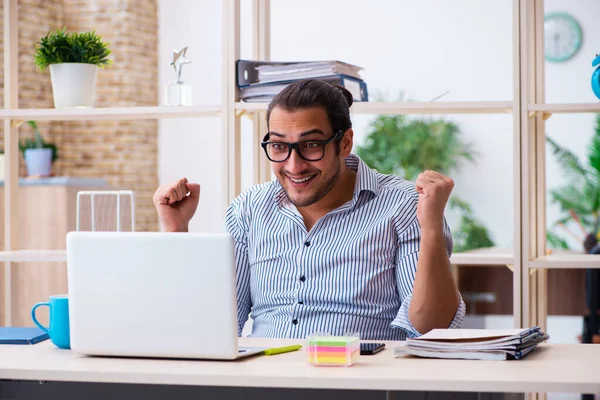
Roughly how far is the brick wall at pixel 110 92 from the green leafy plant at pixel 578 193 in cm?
350

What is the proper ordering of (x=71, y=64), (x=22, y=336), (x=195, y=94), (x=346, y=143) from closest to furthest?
(x=22, y=336) → (x=346, y=143) → (x=71, y=64) → (x=195, y=94)

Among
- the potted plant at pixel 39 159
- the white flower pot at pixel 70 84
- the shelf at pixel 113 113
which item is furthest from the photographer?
the potted plant at pixel 39 159

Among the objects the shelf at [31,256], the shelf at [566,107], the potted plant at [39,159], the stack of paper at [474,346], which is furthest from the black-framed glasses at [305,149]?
the potted plant at [39,159]

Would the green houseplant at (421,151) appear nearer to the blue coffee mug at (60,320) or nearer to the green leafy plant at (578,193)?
the green leafy plant at (578,193)

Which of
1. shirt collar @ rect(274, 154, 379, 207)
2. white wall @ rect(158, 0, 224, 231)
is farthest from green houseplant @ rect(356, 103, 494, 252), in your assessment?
shirt collar @ rect(274, 154, 379, 207)

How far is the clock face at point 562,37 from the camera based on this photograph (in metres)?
7.43

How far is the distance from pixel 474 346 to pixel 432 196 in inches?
16.6

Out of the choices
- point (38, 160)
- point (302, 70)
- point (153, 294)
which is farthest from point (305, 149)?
point (38, 160)

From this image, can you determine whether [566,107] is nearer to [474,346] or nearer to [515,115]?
[515,115]

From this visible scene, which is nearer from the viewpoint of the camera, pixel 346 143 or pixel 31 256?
pixel 346 143

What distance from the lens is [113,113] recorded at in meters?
2.73

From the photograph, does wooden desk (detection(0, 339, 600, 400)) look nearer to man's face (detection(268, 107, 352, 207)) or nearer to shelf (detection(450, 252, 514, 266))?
man's face (detection(268, 107, 352, 207))

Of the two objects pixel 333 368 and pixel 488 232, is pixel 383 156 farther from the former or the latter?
pixel 333 368

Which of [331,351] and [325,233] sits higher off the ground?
[325,233]
